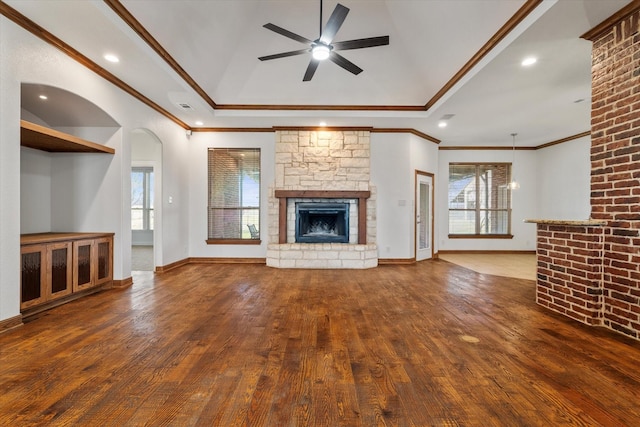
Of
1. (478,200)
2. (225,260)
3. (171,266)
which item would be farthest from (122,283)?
(478,200)

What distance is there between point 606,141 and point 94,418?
4.45m

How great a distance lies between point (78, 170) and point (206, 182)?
92.6 inches

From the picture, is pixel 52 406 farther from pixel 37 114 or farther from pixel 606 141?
Result: pixel 606 141

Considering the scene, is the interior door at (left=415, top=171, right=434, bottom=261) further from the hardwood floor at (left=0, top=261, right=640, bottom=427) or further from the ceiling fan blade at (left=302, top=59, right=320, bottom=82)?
the ceiling fan blade at (left=302, top=59, right=320, bottom=82)

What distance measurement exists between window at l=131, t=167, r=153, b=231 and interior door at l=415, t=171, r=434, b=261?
793 centimetres

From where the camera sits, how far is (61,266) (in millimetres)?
3404

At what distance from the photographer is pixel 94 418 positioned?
4.94ft

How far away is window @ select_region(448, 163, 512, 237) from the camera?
7.88m

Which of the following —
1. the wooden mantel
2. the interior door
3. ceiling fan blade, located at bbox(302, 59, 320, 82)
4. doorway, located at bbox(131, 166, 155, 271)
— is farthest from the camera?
doorway, located at bbox(131, 166, 155, 271)

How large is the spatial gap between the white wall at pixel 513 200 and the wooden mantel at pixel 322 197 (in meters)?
2.79

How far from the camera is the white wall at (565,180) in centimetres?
678

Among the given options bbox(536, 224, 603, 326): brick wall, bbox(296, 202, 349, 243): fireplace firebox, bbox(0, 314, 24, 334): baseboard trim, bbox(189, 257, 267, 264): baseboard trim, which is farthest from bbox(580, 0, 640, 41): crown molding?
bbox(0, 314, 24, 334): baseboard trim

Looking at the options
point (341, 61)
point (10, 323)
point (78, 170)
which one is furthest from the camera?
point (78, 170)

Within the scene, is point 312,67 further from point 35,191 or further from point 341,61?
point 35,191
